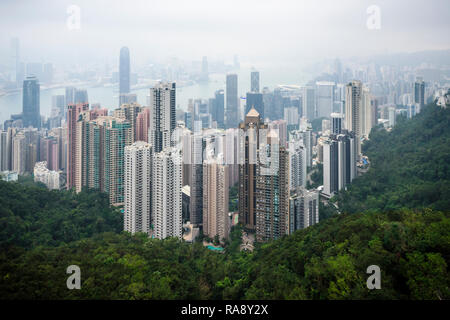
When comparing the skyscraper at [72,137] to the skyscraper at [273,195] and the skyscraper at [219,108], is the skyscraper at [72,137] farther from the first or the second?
the skyscraper at [273,195]

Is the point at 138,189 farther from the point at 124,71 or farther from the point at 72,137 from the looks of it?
the point at 72,137

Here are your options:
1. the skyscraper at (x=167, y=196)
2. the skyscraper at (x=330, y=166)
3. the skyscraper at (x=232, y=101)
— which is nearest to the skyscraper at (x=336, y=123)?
the skyscraper at (x=330, y=166)

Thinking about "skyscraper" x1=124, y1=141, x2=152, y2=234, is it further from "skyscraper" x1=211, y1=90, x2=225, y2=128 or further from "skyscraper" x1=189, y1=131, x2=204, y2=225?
"skyscraper" x1=211, y1=90, x2=225, y2=128

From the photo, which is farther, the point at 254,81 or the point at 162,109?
the point at 162,109

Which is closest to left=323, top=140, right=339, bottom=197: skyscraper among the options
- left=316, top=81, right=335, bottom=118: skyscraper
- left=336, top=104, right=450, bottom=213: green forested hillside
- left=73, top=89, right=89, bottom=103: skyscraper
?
left=336, top=104, right=450, bottom=213: green forested hillside

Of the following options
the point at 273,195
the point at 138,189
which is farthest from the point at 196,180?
the point at 273,195
